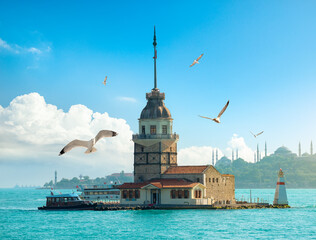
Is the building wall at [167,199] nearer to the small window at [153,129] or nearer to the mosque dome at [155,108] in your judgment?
the small window at [153,129]

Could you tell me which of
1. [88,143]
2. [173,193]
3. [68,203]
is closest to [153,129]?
[173,193]

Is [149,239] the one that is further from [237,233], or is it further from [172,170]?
[172,170]

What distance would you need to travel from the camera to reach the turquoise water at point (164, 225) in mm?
59125

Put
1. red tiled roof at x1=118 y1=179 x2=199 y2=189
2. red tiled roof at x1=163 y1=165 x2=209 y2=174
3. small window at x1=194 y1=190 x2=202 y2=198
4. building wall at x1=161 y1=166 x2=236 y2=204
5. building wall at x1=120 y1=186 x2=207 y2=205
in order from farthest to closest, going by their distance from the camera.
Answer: red tiled roof at x1=163 y1=165 x2=209 y2=174 < building wall at x1=161 y1=166 x2=236 y2=204 < small window at x1=194 y1=190 x2=202 y2=198 < red tiled roof at x1=118 y1=179 x2=199 y2=189 < building wall at x1=120 y1=186 x2=207 y2=205

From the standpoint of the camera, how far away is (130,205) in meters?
84.0

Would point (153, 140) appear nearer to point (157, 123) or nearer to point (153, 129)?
point (153, 129)

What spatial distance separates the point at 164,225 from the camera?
6531 cm

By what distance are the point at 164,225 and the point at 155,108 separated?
87.3 feet

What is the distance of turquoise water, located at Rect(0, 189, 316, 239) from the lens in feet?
194

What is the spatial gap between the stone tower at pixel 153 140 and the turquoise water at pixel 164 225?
8.50 metres

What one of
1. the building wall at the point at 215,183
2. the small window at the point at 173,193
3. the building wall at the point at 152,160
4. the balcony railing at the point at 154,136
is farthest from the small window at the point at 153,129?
the small window at the point at 173,193

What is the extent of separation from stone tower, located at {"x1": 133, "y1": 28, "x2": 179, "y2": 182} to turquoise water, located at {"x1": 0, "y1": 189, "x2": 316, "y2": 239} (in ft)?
27.9

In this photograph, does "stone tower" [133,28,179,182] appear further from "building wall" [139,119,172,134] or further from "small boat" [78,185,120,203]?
"small boat" [78,185,120,203]

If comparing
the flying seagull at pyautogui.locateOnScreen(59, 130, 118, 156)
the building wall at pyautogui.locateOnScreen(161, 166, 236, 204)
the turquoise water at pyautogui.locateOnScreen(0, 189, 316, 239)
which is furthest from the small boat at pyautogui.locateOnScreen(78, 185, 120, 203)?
the flying seagull at pyautogui.locateOnScreen(59, 130, 118, 156)
